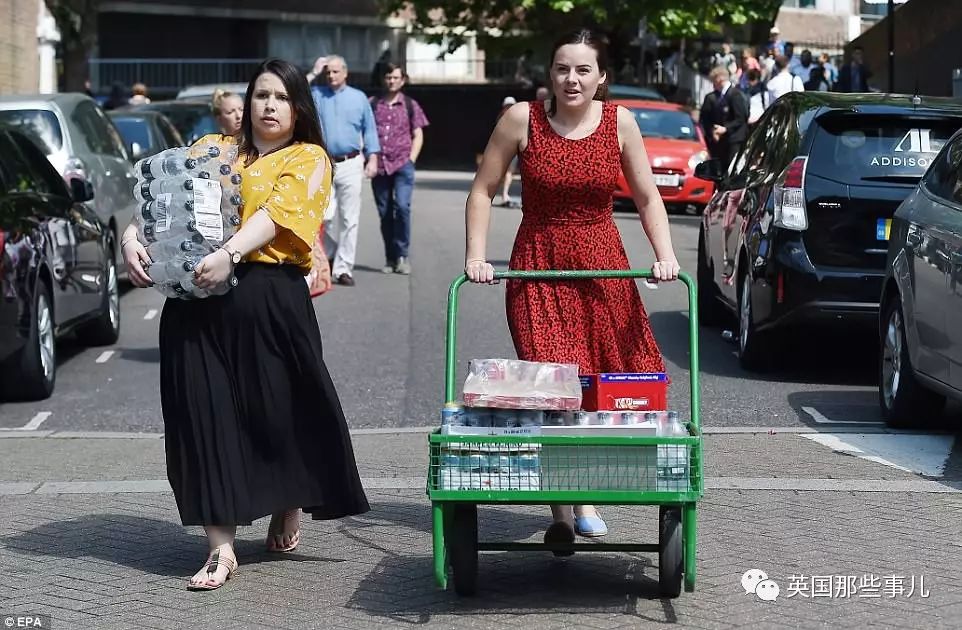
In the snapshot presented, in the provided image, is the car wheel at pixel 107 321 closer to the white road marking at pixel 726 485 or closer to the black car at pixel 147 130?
the white road marking at pixel 726 485

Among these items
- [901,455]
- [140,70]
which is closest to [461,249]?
[901,455]

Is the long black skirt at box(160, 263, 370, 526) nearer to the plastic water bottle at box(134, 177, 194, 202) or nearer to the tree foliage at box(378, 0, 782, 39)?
the plastic water bottle at box(134, 177, 194, 202)

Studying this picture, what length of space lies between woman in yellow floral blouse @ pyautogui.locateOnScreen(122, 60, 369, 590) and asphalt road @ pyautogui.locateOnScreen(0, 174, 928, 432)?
141 inches

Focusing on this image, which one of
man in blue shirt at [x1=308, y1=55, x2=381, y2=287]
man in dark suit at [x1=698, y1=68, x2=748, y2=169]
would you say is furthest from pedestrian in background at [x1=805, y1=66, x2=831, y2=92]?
man in blue shirt at [x1=308, y1=55, x2=381, y2=287]

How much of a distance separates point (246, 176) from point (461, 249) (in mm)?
13442

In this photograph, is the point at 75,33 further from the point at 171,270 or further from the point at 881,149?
the point at 171,270

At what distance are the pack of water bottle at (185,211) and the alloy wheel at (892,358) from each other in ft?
14.2

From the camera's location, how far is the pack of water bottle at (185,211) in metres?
6.26

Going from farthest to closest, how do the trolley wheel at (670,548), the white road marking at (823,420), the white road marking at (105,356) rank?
the white road marking at (105,356), the white road marking at (823,420), the trolley wheel at (670,548)

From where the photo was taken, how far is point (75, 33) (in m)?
42.6

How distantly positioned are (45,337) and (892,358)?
503 cm

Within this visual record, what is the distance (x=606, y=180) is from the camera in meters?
6.51

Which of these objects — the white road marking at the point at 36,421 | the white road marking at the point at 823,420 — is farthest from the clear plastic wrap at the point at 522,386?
the white road marking at the point at 36,421

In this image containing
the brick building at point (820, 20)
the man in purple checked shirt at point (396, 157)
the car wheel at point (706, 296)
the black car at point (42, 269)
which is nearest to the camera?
the black car at point (42, 269)
